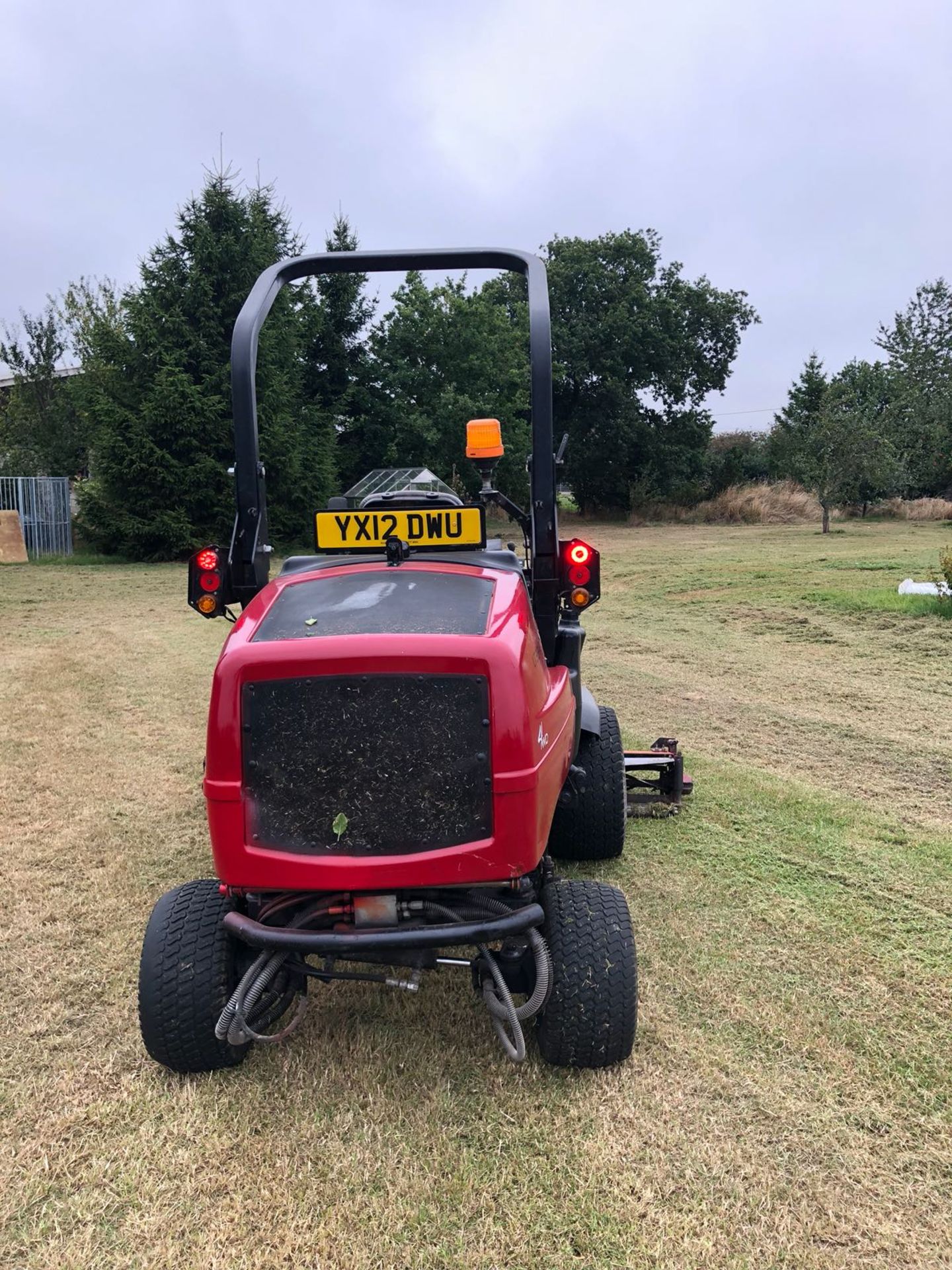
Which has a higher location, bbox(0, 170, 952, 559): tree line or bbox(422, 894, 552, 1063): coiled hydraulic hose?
bbox(0, 170, 952, 559): tree line

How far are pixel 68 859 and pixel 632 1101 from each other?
9.02ft

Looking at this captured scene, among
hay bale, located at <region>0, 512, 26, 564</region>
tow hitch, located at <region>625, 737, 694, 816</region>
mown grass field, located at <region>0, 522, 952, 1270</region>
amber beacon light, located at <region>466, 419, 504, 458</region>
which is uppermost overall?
amber beacon light, located at <region>466, 419, 504, 458</region>

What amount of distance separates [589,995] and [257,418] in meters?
2.23

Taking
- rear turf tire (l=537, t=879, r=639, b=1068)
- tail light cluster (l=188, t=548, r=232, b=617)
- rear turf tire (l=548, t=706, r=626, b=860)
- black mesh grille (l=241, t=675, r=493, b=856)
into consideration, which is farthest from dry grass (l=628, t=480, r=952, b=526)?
black mesh grille (l=241, t=675, r=493, b=856)

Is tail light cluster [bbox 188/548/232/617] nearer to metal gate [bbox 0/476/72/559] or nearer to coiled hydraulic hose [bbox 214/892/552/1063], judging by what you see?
coiled hydraulic hose [bbox 214/892/552/1063]

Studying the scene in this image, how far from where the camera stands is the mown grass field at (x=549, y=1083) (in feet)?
6.81

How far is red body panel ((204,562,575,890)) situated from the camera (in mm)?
2357

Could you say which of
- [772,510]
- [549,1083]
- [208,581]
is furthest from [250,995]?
[772,510]

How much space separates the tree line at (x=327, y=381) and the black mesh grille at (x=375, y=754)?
7.85 m

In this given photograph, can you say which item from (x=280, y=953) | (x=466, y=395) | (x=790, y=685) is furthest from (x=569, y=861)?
(x=466, y=395)

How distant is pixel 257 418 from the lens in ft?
11.2

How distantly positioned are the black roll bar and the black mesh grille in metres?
0.96

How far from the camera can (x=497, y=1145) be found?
2326mm

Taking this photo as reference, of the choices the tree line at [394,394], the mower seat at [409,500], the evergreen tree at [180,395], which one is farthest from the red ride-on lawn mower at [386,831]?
the evergreen tree at [180,395]
